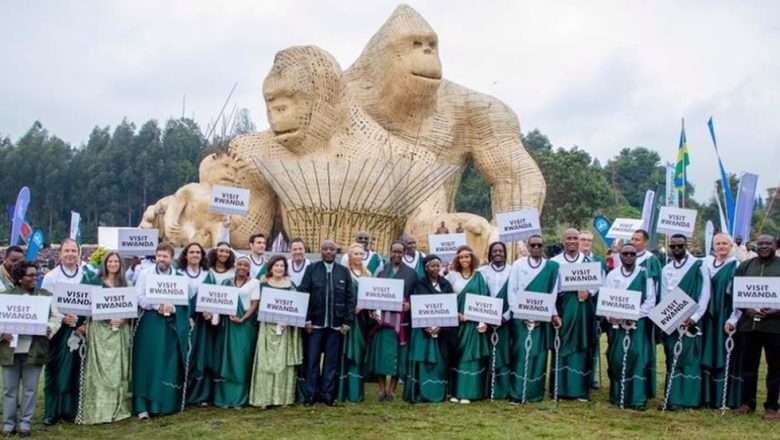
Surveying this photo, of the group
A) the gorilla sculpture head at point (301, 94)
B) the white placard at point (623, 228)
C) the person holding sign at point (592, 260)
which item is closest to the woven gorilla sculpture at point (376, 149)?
the gorilla sculpture head at point (301, 94)

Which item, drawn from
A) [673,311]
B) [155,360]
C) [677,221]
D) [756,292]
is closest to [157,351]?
[155,360]

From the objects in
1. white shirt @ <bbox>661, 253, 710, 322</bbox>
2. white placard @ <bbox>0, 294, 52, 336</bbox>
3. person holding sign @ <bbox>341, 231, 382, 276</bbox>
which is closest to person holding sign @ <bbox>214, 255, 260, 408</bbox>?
person holding sign @ <bbox>341, 231, 382, 276</bbox>

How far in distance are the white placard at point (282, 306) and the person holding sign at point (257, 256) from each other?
83cm

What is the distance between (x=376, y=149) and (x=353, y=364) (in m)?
6.85

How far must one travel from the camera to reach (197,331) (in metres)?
8.39

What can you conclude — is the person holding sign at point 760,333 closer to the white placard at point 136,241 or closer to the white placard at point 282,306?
the white placard at point 282,306

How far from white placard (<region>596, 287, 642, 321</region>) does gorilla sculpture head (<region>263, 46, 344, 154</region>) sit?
7.42 meters

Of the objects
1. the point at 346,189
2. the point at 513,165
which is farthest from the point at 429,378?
the point at 513,165

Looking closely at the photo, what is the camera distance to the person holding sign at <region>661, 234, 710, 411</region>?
8.23 metres

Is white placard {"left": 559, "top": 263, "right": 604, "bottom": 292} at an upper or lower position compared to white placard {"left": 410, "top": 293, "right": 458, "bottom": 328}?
upper

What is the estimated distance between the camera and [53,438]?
23.8 ft

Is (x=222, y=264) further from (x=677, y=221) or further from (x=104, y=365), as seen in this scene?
(x=677, y=221)

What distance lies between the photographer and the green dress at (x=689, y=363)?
8250mm

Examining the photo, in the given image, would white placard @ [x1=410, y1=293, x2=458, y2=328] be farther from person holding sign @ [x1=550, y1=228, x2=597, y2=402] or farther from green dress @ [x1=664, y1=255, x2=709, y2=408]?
green dress @ [x1=664, y1=255, x2=709, y2=408]
